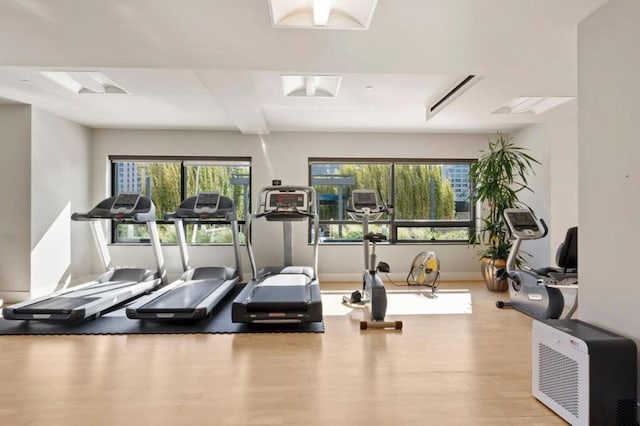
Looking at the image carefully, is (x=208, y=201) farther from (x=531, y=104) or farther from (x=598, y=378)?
(x=598, y=378)

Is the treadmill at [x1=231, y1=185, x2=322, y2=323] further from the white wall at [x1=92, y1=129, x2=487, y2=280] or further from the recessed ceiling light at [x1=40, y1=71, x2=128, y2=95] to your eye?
the recessed ceiling light at [x1=40, y1=71, x2=128, y2=95]

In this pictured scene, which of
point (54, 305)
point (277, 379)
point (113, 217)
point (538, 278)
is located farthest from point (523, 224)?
point (54, 305)

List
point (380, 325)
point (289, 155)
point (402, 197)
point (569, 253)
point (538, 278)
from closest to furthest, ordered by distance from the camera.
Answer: point (569, 253), point (380, 325), point (538, 278), point (289, 155), point (402, 197)

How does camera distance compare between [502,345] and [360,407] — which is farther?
[502,345]

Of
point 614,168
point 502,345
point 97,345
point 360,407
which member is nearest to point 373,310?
point 502,345

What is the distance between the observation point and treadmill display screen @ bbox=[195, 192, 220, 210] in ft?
17.2

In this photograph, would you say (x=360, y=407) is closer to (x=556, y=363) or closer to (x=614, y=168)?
(x=556, y=363)

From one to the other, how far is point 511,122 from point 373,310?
356cm

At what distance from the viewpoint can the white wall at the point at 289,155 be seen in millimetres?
5895

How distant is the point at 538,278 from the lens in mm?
3701

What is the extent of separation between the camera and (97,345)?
3117mm

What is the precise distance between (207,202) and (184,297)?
65.2 inches

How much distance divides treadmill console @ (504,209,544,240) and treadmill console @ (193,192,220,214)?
3.77 metres

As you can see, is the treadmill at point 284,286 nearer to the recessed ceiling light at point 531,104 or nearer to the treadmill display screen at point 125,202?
the treadmill display screen at point 125,202
